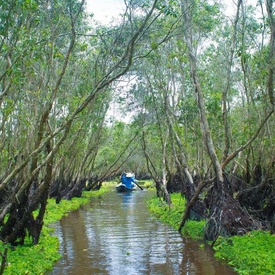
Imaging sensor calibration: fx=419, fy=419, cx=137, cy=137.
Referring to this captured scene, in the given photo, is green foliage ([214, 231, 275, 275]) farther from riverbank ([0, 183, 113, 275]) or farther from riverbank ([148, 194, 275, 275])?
riverbank ([0, 183, 113, 275])

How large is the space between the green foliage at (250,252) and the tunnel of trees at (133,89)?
0.67 m

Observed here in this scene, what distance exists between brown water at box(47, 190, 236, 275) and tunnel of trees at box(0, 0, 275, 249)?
1.32m

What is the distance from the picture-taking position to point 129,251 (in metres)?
13.1

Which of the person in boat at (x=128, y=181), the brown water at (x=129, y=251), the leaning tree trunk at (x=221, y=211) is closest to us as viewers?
the brown water at (x=129, y=251)

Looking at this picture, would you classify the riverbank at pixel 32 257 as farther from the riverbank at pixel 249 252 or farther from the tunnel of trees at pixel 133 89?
the riverbank at pixel 249 252

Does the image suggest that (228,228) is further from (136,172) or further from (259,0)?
(136,172)

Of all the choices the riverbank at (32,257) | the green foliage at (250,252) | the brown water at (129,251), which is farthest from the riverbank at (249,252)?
the riverbank at (32,257)

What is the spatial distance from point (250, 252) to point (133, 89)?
636 inches

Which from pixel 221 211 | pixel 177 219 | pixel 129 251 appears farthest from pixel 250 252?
pixel 177 219

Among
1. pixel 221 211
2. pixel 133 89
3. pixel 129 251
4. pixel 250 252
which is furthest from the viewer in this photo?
pixel 133 89

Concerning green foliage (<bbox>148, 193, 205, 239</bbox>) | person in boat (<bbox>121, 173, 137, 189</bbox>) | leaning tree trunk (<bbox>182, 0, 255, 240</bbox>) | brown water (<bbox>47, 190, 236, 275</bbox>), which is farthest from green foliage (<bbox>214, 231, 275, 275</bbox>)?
person in boat (<bbox>121, 173, 137, 189</bbox>)

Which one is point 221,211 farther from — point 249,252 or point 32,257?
point 32,257

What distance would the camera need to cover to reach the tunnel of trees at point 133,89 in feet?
33.2

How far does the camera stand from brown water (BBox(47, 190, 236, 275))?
1082 cm
